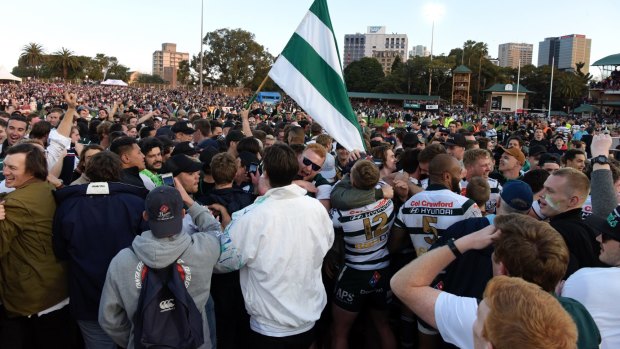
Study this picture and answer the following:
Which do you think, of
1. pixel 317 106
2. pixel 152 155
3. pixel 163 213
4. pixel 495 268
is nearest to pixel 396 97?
pixel 317 106

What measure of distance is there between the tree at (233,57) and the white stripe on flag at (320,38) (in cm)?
9549

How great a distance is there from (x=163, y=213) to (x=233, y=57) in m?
100

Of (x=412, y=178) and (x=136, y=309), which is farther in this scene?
(x=412, y=178)

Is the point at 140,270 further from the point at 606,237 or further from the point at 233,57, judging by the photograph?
the point at 233,57

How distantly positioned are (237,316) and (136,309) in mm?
1117

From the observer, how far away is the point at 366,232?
3.91 metres

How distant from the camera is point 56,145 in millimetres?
5035

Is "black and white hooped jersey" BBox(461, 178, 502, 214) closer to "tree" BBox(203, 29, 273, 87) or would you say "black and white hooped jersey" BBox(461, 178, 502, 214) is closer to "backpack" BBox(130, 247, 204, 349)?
"backpack" BBox(130, 247, 204, 349)

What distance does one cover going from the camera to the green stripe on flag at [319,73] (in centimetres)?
559

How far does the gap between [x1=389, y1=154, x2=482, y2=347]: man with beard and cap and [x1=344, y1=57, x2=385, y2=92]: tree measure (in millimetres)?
102062

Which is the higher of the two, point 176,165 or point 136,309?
point 176,165

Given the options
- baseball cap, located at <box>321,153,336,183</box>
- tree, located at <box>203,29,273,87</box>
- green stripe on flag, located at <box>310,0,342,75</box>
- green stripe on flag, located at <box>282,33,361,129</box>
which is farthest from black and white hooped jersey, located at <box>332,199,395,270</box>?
tree, located at <box>203,29,273,87</box>

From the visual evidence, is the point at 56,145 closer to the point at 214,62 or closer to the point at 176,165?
the point at 176,165

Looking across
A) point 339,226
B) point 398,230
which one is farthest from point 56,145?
point 398,230
